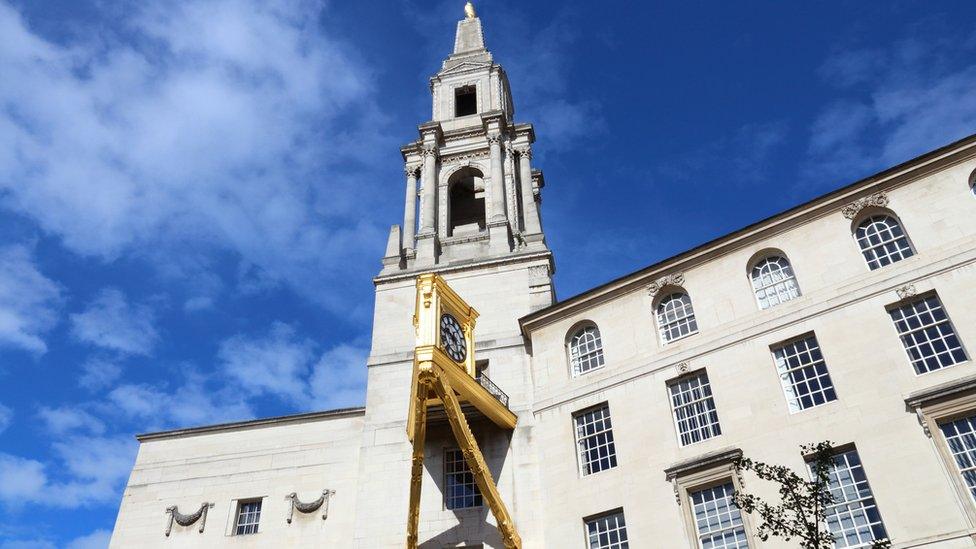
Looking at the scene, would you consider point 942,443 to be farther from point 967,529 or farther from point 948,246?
point 948,246

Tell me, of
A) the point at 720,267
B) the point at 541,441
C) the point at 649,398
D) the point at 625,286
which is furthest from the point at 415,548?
the point at 720,267

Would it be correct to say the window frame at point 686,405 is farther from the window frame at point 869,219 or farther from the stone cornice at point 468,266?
the stone cornice at point 468,266

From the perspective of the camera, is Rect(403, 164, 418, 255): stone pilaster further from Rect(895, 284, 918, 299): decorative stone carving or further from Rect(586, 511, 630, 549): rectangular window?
Rect(895, 284, 918, 299): decorative stone carving

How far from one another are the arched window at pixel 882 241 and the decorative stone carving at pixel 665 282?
17.7ft

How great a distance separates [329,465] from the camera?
29.9 m

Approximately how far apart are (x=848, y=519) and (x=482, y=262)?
16947 millimetres

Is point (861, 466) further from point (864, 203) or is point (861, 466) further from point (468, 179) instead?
point (468, 179)

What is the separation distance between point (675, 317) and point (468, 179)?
1726 centimetres

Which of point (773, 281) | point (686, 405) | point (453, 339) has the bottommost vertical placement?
point (686, 405)

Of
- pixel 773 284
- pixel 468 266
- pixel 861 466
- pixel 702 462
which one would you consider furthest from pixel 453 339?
pixel 861 466

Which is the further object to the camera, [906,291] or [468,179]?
[468,179]

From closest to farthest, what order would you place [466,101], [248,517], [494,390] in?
[494,390] → [248,517] → [466,101]

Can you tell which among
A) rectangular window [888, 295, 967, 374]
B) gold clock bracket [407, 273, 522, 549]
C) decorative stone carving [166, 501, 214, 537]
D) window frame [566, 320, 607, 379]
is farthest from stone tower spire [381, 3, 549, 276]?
rectangular window [888, 295, 967, 374]

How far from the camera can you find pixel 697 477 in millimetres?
22438
